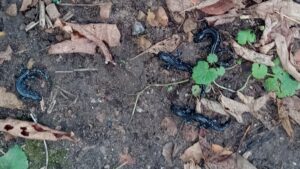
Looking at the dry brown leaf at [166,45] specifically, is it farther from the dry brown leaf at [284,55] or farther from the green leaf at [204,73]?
the dry brown leaf at [284,55]

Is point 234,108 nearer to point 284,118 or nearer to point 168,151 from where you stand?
point 284,118

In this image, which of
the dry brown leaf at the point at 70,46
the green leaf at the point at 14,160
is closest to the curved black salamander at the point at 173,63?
the dry brown leaf at the point at 70,46

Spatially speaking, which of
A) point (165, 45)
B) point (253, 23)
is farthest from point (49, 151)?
point (253, 23)

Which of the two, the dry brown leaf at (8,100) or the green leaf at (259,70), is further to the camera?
the green leaf at (259,70)

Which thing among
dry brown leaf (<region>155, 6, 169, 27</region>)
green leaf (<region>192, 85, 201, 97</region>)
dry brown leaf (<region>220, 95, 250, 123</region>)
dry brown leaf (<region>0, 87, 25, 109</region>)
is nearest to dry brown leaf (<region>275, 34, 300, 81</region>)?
dry brown leaf (<region>220, 95, 250, 123</region>)

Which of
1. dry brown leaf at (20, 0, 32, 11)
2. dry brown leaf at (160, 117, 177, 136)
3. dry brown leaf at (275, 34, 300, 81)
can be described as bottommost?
dry brown leaf at (160, 117, 177, 136)

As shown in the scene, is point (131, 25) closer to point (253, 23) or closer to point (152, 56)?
point (152, 56)

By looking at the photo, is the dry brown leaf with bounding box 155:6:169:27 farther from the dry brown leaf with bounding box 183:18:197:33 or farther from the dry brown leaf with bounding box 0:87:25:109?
the dry brown leaf with bounding box 0:87:25:109
